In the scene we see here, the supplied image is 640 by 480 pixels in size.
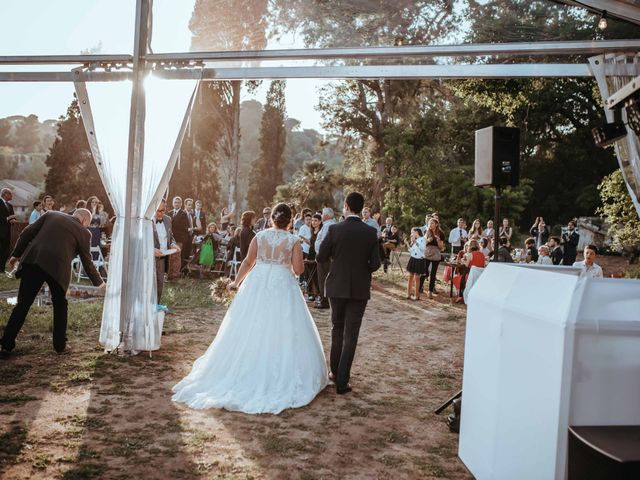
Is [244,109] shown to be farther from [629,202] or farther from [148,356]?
[148,356]

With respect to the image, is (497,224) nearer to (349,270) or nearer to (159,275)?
(349,270)

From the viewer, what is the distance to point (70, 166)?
109ft

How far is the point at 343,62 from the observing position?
637 cm

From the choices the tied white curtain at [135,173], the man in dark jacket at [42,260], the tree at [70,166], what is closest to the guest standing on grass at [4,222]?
the tied white curtain at [135,173]

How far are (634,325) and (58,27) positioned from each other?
712cm

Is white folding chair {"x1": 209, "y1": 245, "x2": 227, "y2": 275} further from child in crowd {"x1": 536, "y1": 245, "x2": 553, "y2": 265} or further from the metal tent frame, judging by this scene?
the metal tent frame

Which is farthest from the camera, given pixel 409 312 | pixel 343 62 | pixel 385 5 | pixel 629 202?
pixel 629 202

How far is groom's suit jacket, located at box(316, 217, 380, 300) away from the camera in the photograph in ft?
15.8

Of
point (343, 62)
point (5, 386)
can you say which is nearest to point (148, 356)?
point (5, 386)

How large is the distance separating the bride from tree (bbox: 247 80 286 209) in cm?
3787

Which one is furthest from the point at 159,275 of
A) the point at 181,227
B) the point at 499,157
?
the point at 181,227

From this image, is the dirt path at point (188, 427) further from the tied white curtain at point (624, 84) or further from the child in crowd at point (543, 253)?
the child in crowd at point (543, 253)

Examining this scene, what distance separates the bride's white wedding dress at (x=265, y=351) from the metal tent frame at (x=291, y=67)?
1668 millimetres

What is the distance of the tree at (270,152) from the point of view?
42875 mm
